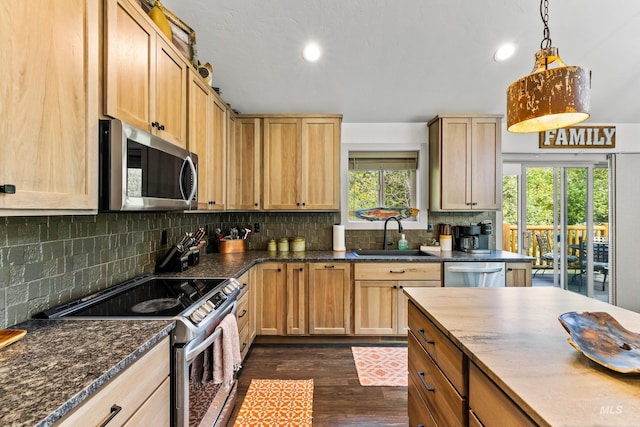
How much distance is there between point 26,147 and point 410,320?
183cm

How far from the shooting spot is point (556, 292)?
1.73 meters

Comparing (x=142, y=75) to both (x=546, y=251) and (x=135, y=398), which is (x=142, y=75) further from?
(x=546, y=251)

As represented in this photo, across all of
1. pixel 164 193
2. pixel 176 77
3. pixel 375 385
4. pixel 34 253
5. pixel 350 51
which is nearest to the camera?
pixel 34 253

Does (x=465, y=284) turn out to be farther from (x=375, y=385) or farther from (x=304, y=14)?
(x=304, y=14)

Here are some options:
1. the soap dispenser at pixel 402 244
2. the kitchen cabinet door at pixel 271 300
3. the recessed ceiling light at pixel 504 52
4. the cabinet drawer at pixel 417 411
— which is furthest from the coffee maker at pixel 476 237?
the cabinet drawer at pixel 417 411

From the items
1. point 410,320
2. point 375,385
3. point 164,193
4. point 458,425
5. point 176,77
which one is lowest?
point 375,385

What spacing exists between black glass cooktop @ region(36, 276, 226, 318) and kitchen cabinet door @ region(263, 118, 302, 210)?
155 centimetres

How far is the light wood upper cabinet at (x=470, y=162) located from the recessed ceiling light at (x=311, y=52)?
5.01ft

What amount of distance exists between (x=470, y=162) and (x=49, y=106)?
3481 millimetres

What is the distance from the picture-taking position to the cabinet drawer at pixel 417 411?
1.42 meters

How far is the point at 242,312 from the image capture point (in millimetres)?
2459

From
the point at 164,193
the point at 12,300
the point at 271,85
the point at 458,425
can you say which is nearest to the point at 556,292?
the point at 458,425

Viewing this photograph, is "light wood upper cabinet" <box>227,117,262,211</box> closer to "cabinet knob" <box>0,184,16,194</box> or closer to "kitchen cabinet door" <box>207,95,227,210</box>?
"kitchen cabinet door" <box>207,95,227,210</box>

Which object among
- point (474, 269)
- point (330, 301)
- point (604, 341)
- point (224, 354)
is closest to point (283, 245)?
point (330, 301)
